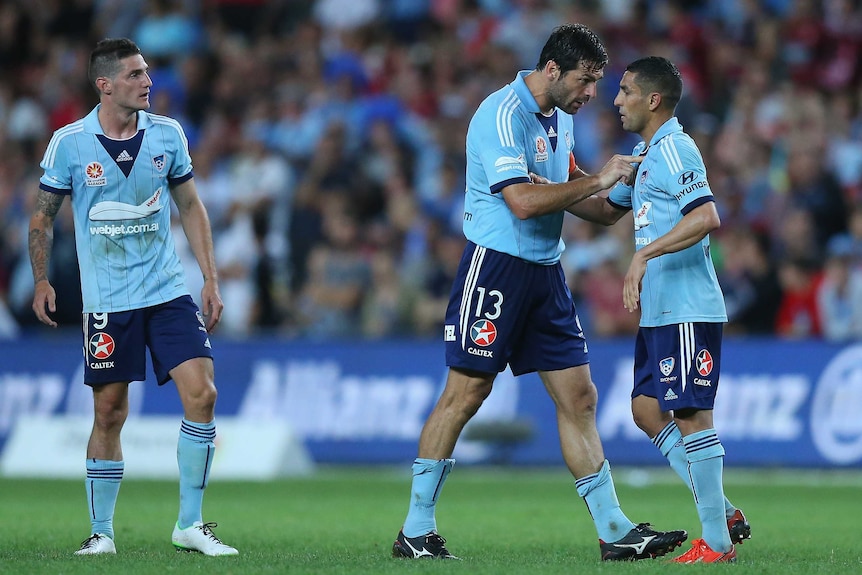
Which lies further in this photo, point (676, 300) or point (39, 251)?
point (39, 251)

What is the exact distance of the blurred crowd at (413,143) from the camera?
51.6 feet

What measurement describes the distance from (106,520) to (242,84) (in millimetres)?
13021

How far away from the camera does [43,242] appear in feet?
25.7

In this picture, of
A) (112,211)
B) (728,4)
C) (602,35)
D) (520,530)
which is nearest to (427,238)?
(602,35)

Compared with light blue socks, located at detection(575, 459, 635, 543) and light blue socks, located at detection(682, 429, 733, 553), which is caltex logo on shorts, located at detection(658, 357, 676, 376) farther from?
light blue socks, located at detection(575, 459, 635, 543)

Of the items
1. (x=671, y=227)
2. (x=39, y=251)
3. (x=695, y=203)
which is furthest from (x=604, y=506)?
(x=39, y=251)

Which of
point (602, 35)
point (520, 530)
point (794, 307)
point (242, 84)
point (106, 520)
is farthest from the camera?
point (242, 84)

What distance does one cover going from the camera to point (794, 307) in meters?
15.0

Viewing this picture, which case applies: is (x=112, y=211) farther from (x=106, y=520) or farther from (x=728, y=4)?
(x=728, y=4)

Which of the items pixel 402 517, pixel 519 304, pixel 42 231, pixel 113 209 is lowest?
pixel 402 517

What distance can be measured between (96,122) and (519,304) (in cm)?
260

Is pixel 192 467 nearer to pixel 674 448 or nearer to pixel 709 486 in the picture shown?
pixel 674 448

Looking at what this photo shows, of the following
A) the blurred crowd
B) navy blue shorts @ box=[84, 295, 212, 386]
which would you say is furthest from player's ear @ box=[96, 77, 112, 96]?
the blurred crowd

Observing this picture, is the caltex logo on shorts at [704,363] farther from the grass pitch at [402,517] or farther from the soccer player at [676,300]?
the grass pitch at [402,517]
